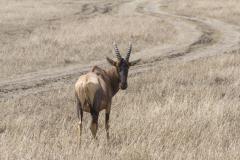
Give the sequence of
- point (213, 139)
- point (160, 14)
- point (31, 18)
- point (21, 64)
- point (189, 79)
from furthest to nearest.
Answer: point (160, 14) < point (31, 18) < point (21, 64) < point (189, 79) < point (213, 139)

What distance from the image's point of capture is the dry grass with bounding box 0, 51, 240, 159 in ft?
28.0

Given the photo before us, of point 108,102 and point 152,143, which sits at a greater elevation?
point 108,102

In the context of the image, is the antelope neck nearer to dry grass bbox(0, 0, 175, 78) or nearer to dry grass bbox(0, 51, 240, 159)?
dry grass bbox(0, 51, 240, 159)

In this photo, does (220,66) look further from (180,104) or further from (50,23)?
(50,23)

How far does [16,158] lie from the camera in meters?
7.91

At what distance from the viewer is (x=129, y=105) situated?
13.0 meters

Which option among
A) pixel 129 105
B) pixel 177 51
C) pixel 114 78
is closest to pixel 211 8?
pixel 177 51

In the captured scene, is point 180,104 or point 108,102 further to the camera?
point 180,104

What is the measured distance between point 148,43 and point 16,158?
20139 mm

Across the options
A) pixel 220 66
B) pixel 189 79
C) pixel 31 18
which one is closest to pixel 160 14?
pixel 31 18

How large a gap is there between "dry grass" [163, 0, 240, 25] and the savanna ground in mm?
11026

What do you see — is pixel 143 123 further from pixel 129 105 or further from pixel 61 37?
pixel 61 37

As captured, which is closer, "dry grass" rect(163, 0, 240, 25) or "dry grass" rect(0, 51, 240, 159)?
"dry grass" rect(0, 51, 240, 159)

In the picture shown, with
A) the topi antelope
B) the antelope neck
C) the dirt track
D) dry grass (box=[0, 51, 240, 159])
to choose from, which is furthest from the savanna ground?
the antelope neck
